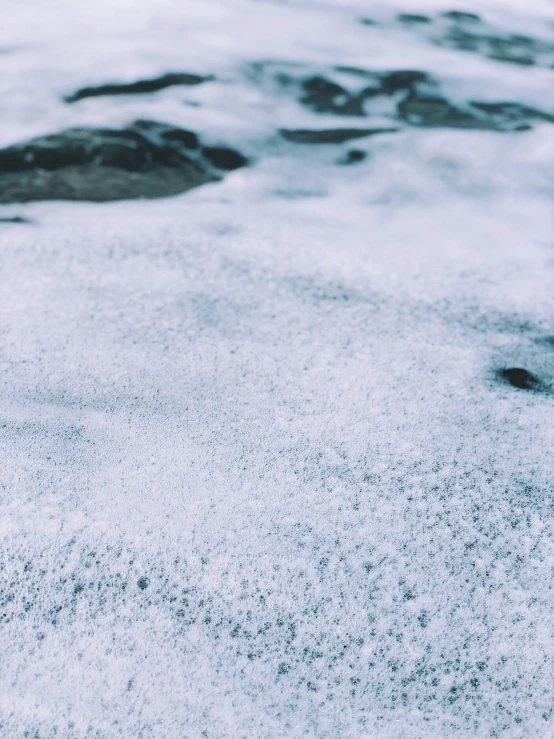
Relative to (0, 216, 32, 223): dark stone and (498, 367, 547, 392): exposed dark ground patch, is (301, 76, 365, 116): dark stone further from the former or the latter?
(498, 367, 547, 392): exposed dark ground patch

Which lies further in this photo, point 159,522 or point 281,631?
point 159,522

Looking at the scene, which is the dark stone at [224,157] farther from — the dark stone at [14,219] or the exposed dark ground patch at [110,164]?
the dark stone at [14,219]

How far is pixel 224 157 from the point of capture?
7.25 ft

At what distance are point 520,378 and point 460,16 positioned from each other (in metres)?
3.16

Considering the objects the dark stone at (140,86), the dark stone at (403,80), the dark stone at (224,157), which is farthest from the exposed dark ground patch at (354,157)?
the dark stone at (140,86)

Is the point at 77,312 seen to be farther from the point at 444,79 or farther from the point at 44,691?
the point at 444,79

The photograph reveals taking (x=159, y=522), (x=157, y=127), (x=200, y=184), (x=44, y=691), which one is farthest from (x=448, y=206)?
(x=44, y=691)

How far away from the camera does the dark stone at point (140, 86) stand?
2465mm

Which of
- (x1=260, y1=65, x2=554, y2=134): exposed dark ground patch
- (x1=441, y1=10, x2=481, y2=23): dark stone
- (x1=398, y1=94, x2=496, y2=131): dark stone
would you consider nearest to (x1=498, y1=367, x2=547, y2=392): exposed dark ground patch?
(x1=260, y1=65, x2=554, y2=134): exposed dark ground patch

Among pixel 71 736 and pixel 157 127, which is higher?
pixel 157 127

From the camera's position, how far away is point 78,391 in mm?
1188

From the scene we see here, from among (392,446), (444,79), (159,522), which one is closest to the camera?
(159,522)

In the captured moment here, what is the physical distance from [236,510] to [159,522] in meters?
0.12

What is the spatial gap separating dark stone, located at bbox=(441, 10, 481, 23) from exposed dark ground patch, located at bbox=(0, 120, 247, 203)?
2.17 m
